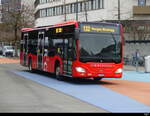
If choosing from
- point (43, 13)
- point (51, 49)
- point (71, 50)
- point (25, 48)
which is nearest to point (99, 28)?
point (71, 50)

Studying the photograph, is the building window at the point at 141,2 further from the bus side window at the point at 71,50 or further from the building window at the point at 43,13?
the bus side window at the point at 71,50

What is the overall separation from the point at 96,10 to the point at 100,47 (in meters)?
47.1

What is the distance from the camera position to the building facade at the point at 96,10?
61.3 meters

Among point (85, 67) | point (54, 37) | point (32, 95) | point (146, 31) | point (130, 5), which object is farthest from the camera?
point (130, 5)

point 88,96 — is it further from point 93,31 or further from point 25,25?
point 25,25

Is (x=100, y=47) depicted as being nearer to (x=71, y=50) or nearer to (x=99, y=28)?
(x=99, y=28)

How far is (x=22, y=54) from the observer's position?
28.8 m

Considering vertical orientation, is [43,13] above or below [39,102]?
above

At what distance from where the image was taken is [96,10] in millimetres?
65312

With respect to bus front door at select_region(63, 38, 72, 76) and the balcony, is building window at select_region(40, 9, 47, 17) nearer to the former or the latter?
the balcony

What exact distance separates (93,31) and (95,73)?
6.66 feet

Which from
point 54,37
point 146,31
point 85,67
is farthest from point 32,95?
point 146,31

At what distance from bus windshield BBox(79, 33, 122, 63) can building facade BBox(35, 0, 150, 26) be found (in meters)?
33.3

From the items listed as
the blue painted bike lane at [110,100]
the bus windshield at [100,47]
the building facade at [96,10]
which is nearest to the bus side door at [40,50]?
the bus windshield at [100,47]
